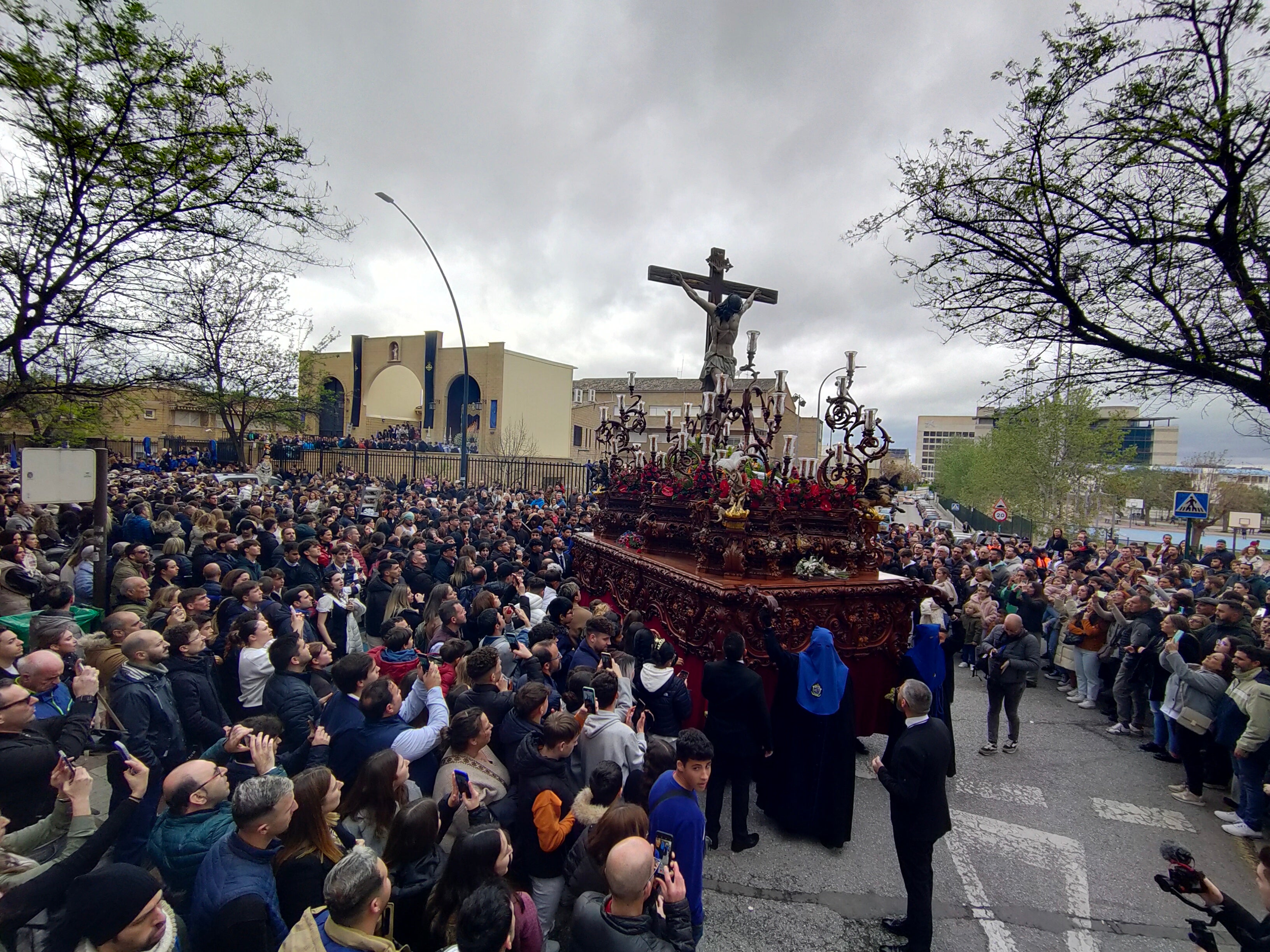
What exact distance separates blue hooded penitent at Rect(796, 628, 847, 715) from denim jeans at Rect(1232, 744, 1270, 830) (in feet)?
11.2

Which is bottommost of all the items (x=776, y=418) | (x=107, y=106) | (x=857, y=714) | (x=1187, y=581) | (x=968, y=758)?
(x=968, y=758)

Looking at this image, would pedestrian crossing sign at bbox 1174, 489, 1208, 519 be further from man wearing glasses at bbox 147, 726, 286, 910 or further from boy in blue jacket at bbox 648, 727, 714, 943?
man wearing glasses at bbox 147, 726, 286, 910

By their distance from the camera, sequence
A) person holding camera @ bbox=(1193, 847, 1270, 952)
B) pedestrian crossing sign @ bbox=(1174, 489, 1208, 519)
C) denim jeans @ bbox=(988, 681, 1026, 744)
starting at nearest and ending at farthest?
person holding camera @ bbox=(1193, 847, 1270, 952), denim jeans @ bbox=(988, 681, 1026, 744), pedestrian crossing sign @ bbox=(1174, 489, 1208, 519)

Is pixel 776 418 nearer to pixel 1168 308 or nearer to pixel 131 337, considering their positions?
pixel 1168 308

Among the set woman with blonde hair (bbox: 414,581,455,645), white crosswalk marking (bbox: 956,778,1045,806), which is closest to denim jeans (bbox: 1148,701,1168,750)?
white crosswalk marking (bbox: 956,778,1045,806)

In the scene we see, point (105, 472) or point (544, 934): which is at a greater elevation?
point (105, 472)

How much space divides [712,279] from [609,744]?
8.81 m

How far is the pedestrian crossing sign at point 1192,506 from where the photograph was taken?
12273mm

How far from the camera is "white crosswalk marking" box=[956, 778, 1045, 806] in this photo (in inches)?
232

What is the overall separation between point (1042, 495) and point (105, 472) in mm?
25482

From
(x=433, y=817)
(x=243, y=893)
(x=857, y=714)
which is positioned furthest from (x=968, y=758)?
(x=243, y=893)

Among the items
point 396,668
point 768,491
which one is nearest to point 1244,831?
point 768,491

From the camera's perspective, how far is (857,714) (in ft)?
22.3

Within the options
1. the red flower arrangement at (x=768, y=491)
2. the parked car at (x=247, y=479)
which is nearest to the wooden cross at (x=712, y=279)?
the red flower arrangement at (x=768, y=491)
